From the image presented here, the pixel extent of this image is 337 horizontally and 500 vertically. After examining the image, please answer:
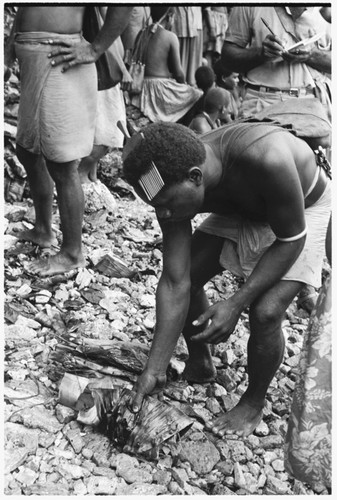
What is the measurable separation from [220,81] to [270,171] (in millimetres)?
6240

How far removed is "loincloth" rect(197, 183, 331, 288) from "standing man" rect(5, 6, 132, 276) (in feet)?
4.07

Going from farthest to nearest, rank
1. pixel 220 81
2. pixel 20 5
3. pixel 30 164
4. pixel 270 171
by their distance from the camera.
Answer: pixel 220 81 → pixel 30 164 → pixel 20 5 → pixel 270 171

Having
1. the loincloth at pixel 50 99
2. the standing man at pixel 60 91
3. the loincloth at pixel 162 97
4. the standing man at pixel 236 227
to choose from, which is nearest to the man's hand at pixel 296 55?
the standing man at pixel 60 91

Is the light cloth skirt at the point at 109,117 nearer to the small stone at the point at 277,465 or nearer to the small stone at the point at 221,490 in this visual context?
the small stone at the point at 277,465

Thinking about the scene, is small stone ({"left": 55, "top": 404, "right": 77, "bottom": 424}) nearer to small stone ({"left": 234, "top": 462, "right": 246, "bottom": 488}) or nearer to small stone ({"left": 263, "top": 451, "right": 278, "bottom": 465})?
small stone ({"left": 234, "top": 462, "right": 246, "bottom": 488})

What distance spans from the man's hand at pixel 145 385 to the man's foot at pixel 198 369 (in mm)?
503

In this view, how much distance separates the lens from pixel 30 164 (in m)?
4.06

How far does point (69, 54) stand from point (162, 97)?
350cm

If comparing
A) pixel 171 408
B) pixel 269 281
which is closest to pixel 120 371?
pixel 171 408

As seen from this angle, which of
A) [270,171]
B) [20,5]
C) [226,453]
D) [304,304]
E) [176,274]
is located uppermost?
[20,5]

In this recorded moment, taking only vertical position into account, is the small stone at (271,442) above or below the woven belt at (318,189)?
below

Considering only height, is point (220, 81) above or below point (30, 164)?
below

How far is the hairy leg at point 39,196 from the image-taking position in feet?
13.3

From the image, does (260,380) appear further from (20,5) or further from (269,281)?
(20,5)
